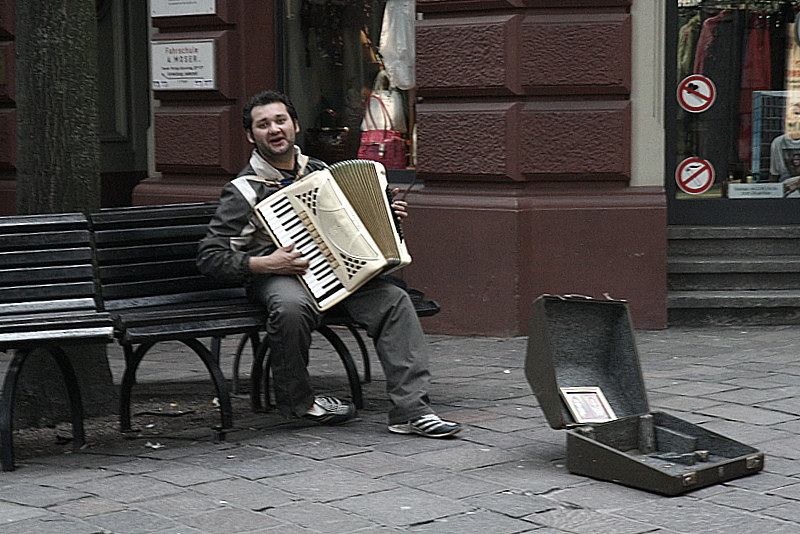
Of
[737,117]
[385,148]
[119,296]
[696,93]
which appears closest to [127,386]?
[119,296]

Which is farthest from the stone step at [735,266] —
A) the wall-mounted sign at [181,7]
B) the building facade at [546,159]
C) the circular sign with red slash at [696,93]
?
the wall-mounted sign at [181,7]

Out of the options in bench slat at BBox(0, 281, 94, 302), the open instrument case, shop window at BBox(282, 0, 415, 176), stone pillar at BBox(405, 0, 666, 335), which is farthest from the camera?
shop window at BBox(282, 0, 415, 176)

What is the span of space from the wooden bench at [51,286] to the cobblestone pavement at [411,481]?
365 mm

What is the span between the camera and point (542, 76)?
746cm

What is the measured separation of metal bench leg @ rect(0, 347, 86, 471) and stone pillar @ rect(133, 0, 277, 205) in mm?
3767

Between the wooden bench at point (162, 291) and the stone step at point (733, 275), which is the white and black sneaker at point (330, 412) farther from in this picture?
the stone step at point (733, 275)

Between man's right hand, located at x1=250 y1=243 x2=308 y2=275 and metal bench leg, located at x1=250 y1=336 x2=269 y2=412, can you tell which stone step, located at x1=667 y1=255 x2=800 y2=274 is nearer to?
metal bench leg, located at x1=250 y1=336 x2=269 y2=412

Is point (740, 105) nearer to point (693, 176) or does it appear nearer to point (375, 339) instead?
point (693, 176)

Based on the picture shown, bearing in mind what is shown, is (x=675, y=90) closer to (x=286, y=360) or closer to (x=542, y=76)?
(x=542, y=76)

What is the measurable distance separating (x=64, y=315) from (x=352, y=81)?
448 cm

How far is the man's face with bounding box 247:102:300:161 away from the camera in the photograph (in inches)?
211

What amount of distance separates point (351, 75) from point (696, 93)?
249 cm

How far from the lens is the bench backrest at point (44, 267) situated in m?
4.90

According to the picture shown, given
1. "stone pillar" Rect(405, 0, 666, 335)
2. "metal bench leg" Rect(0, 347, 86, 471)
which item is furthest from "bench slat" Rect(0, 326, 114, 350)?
"stone pillar" Rect(405, 0, 666, 335)
